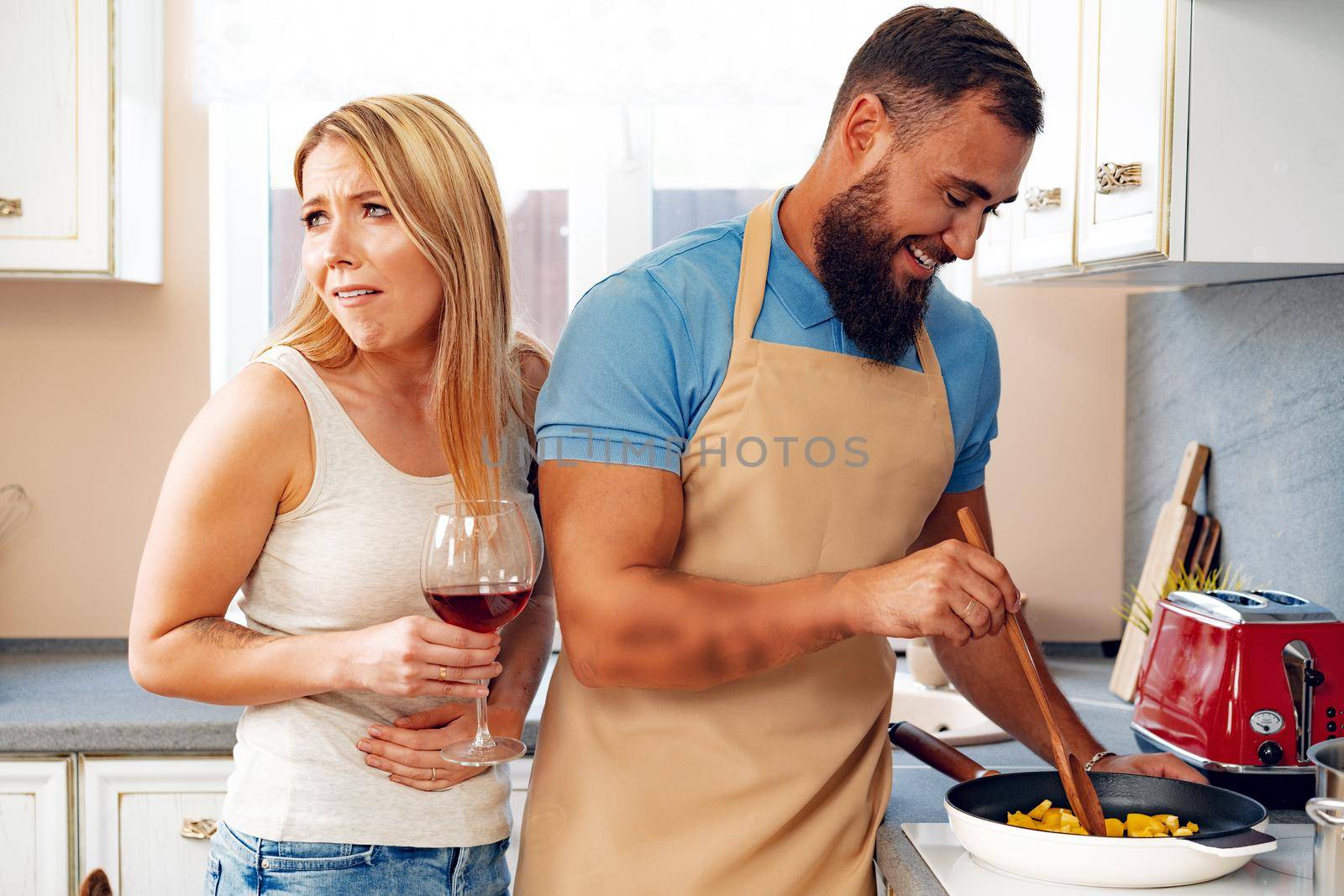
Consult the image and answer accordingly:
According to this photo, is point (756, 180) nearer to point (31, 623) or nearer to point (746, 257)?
point (746, 257)

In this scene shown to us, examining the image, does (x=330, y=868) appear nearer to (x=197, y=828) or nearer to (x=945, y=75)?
(x=197, y=828)

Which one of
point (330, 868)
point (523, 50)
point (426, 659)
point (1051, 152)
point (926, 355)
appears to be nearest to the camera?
point (426, 659)

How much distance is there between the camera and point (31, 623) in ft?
8.04

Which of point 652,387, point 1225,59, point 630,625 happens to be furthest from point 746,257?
point 1225,59

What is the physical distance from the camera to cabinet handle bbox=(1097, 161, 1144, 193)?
1527 millimetres

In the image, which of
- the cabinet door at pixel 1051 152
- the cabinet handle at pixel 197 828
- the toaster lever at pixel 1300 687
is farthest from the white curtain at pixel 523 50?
the toaster lever at pixel 1300 687

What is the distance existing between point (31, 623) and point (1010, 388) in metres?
1.93

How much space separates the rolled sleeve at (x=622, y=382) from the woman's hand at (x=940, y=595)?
22cm

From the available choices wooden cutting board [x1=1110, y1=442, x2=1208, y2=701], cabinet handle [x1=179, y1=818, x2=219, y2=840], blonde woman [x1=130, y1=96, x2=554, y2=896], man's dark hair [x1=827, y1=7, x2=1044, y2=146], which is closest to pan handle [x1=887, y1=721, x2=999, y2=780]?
blonde woman [x1=130, y1=96, x2=554, y2=896]

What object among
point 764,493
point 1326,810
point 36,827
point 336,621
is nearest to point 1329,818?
point 1326,810

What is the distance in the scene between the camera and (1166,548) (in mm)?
2162

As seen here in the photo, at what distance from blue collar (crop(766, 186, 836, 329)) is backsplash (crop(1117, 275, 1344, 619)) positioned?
2.83 feet

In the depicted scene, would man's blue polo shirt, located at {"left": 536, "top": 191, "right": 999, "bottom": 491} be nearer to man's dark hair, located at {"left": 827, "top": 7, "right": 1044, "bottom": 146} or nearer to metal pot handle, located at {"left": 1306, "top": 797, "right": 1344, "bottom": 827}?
man's dark hair, located at {"left": 827, "top": 7, "right": 1044, "bottom": 146}

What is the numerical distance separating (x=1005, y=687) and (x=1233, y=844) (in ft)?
1.16
